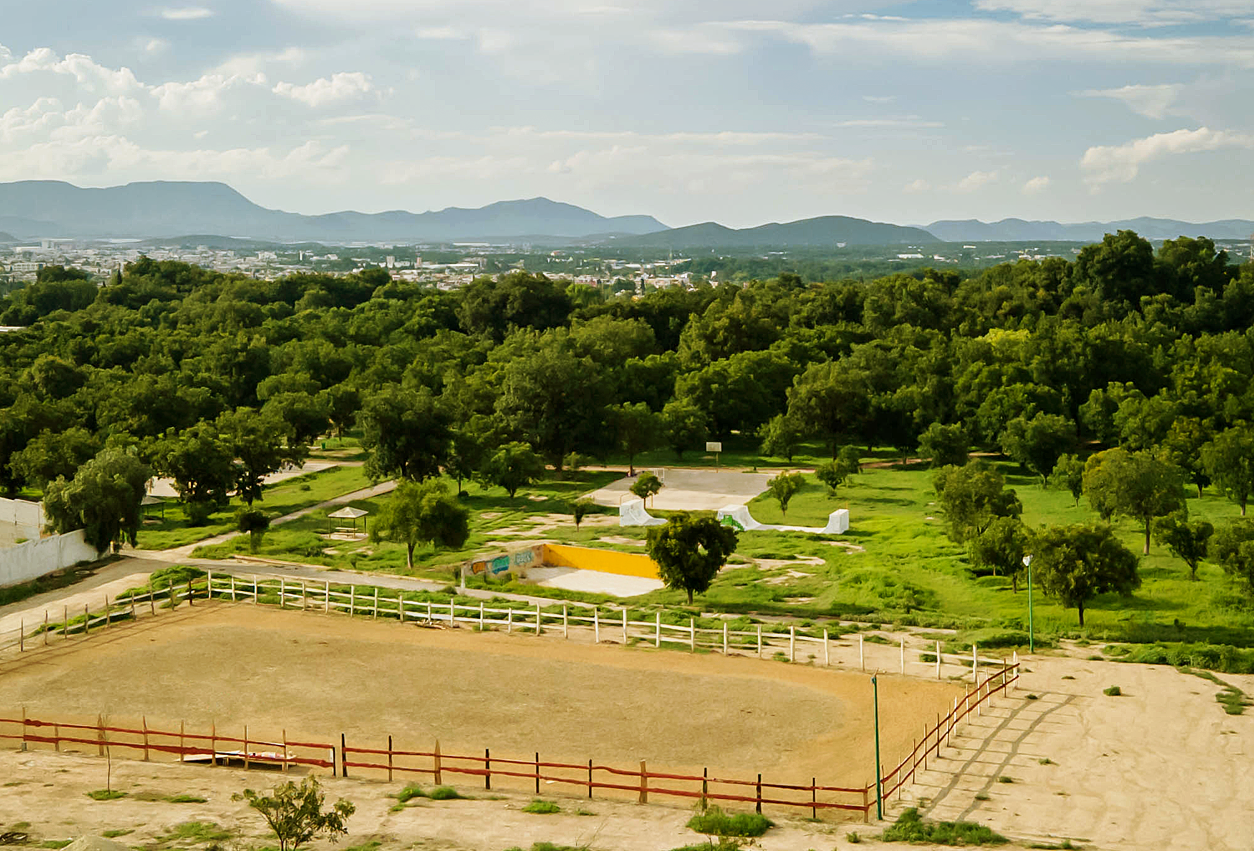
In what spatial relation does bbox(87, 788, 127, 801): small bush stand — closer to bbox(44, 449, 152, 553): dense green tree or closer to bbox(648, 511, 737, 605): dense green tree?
bbox(648, 511, 737, 605): dense green tree

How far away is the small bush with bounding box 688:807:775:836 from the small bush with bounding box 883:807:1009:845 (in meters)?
1.96

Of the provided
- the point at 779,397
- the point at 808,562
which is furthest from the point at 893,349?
the point at 808,562

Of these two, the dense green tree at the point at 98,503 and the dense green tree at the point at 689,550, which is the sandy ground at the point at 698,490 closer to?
the dense green tree at the point at 689,550

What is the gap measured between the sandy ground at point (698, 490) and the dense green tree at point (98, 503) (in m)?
19.8

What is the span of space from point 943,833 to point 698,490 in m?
37.0

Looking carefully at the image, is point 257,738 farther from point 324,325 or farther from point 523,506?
point 324,325

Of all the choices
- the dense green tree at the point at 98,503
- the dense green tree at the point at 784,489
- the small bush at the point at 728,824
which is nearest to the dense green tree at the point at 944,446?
the dense green tree at the point at 784,489

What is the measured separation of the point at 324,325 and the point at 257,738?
73.5 metres

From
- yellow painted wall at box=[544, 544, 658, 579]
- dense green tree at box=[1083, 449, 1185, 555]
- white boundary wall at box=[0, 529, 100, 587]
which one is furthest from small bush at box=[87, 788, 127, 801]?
dense green tree at box=[1083, 449, 1185, 555]

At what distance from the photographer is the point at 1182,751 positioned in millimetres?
22891

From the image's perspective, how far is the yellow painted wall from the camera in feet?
133

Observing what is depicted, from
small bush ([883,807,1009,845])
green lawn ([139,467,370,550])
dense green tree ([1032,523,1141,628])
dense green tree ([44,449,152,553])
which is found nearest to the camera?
small bush ([883,807,1009,845])

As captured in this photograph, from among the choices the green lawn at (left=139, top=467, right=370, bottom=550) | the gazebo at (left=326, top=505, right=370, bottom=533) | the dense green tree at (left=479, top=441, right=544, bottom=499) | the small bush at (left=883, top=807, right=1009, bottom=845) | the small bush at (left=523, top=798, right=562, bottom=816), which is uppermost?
the dense green tree at (left=479, top=441, right=544, bottom=499)

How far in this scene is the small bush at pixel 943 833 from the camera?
61.8 feet
